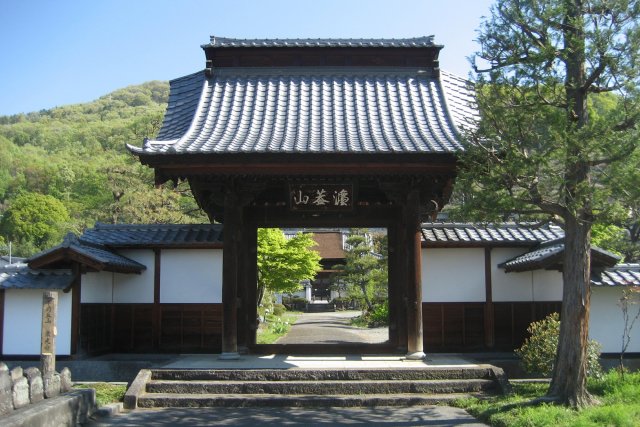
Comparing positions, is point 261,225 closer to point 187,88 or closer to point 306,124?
point 306,124

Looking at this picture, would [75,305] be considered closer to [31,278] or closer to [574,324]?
[31,278]

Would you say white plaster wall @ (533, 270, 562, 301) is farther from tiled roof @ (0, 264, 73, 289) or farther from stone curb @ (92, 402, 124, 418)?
tiled roof @ (0, 264, 73, 289)

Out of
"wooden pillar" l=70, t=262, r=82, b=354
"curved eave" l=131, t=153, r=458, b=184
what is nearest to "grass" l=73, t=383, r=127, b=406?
"wooden pillar" l=70, t=262, r=82, b=354

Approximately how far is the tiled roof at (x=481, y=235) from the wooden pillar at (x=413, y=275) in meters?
1.78

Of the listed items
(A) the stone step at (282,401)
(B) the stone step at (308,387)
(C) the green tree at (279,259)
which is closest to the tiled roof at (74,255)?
(B) the stone step at (308,387)

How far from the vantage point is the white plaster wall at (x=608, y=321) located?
41.5ft

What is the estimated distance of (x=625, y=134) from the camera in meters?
8.10

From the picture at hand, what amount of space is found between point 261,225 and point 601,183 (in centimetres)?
767

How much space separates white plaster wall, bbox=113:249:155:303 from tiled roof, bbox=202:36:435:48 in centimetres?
513

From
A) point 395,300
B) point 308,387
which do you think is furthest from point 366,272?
point 308,387

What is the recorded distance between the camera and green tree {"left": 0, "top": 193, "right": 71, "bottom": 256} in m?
57.8

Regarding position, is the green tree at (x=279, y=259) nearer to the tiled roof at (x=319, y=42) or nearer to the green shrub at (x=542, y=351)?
the tiled roof at (x=319, y=42)

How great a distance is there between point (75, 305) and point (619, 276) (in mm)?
11119

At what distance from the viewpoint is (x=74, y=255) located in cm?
1238
